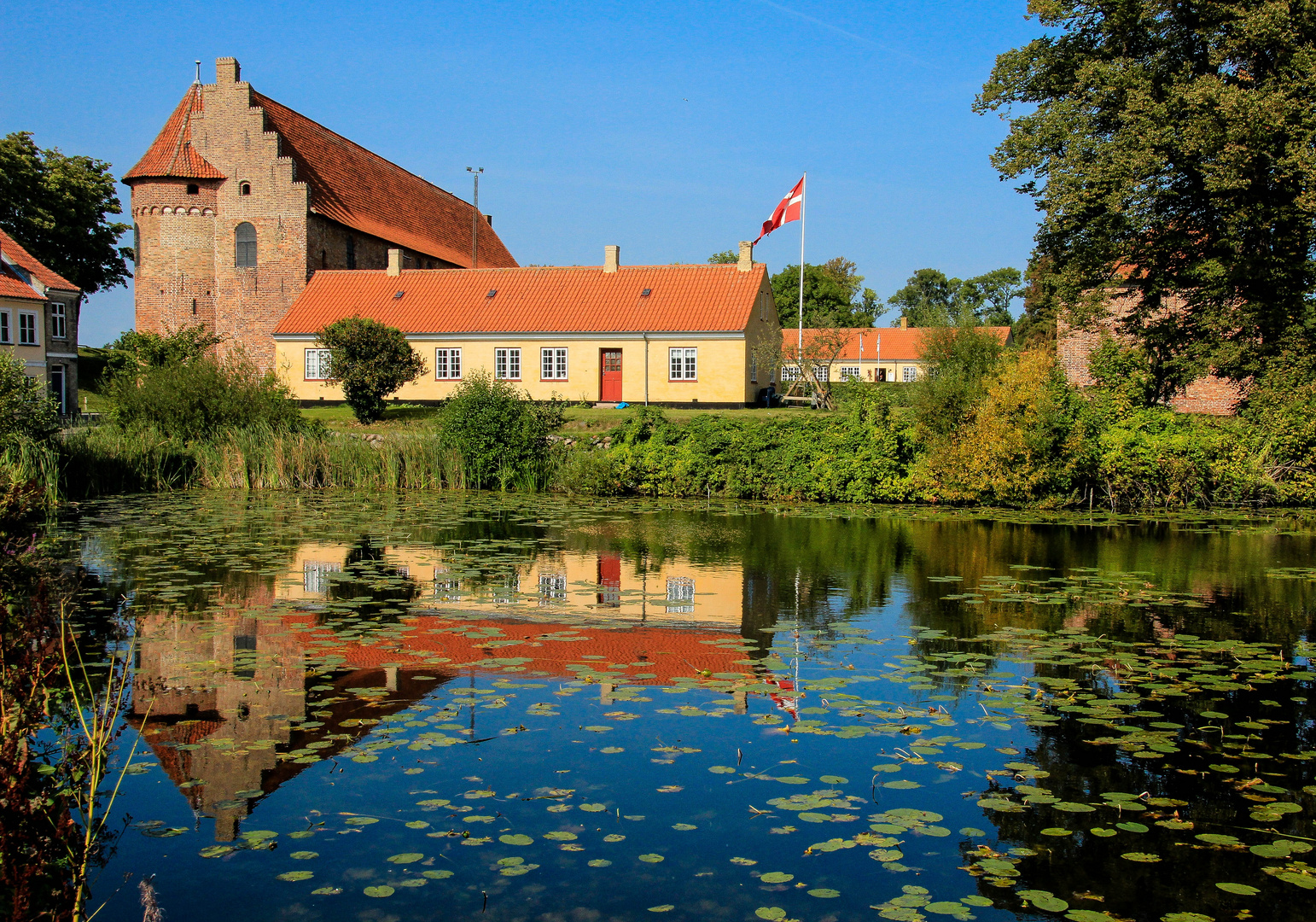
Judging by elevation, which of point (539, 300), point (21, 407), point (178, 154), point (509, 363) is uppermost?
point (178, 154)

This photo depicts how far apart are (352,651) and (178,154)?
4311cm

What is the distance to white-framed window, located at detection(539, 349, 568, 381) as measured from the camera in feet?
127

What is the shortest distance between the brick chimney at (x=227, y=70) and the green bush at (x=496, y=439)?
1096 inches

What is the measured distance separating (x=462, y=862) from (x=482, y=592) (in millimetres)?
6384

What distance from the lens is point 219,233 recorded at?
145ft

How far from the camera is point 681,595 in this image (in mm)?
10805

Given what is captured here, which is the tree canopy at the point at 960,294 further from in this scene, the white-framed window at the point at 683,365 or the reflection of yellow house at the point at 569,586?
the reflection of yellow house at the point at 569,586

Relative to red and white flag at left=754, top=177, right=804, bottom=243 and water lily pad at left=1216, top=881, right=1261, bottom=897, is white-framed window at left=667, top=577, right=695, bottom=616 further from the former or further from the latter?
red and white flag at left=754, top=177, right=804, bottom=243

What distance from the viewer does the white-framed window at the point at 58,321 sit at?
4347 centimetres

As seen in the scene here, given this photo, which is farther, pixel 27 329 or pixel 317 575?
pixel 27 329

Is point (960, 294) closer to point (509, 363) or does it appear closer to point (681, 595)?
point (509, 363)

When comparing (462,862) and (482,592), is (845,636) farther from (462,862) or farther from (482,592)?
(462,862)

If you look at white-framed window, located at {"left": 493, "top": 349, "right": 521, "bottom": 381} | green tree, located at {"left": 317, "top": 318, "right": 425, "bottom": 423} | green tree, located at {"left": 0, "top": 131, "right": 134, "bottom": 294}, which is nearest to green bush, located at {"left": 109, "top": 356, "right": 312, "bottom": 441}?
green tree, located at {"left": 317, "top": 318, "right": 425, "bottom": 423}

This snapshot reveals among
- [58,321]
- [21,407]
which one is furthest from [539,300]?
[21,407]
